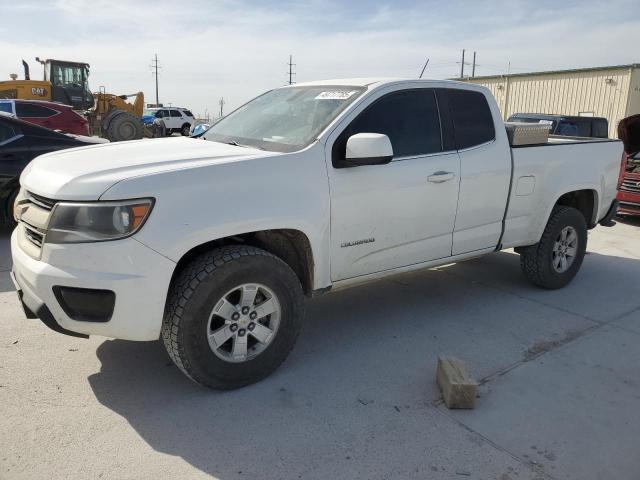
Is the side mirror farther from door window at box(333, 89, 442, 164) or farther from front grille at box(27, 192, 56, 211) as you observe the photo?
front grille at box(27, 192, 56, 211)

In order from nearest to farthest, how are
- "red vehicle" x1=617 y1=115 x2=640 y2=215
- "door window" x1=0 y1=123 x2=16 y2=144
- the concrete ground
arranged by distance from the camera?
the concrete ground
"door window" x1=0 y1=123 x2=16 y2=144
"red vehicle" x1=617 y1=115 x2=640 y2=215

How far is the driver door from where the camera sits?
355 centimetres

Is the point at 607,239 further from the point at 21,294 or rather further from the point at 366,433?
the point at 21,294

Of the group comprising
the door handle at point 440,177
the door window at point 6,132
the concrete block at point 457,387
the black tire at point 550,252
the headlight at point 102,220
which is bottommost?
the concrete block at point 457,387

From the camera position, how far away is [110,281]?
275cm

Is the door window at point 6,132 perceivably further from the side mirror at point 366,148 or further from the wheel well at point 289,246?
the side mirror at point 366,148

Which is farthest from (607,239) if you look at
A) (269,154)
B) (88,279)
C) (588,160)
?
(88,279)

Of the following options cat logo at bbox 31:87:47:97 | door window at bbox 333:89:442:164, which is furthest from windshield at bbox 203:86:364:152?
cat logo at bbox 31:87:47:97

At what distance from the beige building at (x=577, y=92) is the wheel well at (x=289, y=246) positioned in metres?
19.8

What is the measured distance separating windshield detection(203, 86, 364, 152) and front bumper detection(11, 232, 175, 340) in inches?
46.3

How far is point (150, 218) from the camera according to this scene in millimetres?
2789

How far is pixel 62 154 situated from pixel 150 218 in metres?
1.24

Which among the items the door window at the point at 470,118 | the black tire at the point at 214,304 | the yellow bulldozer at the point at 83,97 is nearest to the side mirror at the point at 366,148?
the black tire at the point at 214,304

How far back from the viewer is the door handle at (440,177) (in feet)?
12.9
